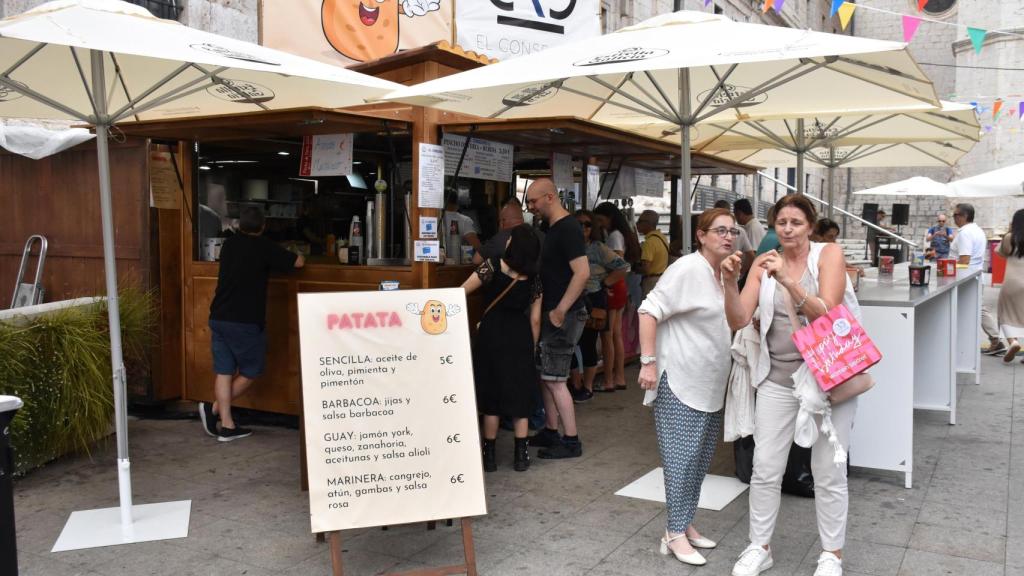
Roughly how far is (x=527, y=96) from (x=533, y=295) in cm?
129

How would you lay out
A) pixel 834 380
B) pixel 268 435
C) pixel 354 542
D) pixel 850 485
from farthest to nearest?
pixel 268 435 → pixel 850 485 → pixel 354 542 → pixel 834 380

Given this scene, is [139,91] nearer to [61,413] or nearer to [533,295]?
[61,413]

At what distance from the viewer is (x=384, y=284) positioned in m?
5.74

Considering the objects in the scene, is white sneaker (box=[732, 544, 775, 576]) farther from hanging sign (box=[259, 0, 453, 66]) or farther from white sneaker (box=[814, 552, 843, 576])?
hanging sign (box=[259, 0, 453, 66])

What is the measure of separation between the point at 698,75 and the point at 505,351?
2.36 m

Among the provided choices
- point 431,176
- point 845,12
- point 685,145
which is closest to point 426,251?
point 431,176

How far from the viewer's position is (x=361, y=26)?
1065 cm

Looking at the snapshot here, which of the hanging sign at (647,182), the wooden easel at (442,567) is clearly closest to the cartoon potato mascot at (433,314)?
the wooden easel at (442,567)

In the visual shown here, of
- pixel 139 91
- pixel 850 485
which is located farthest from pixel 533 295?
pixel 139 91

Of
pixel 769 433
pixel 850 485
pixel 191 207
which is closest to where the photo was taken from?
pixel 769 433

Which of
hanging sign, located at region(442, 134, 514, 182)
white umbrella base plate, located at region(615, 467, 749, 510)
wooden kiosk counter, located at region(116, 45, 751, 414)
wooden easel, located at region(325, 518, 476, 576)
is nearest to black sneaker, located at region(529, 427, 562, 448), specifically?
white umbrella base plate, located at region(615, 467, 749, 510)

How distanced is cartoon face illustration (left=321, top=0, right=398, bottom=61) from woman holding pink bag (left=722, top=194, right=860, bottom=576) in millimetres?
7633

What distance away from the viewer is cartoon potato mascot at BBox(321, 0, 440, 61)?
10414 mm

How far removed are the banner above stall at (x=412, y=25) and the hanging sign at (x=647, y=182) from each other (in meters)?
2.71
